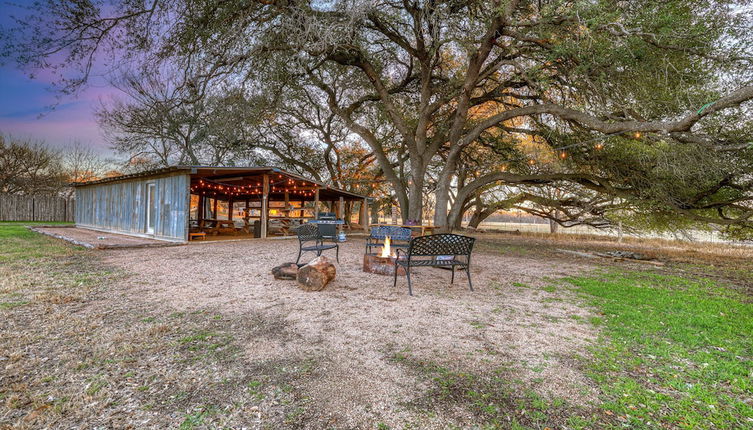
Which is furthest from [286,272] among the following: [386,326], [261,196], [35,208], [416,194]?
[35,208]

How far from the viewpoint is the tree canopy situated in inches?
236

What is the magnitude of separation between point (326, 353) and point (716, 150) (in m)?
8.32

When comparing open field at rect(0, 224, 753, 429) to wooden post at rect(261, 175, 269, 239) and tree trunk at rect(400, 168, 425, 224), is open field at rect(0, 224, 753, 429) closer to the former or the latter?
tree trunk at rect(400, 168, 425, 224)

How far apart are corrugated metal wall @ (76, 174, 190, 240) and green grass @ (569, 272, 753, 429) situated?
11338 millimetres

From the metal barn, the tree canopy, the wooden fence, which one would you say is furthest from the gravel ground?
the wooden fence

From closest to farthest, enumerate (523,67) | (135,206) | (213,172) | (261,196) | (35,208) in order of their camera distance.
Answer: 1. (523,67)
2. (213,172)
3. (135,206)
4. (261,196)
5. (35,208)

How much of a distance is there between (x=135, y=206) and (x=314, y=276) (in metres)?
11.7

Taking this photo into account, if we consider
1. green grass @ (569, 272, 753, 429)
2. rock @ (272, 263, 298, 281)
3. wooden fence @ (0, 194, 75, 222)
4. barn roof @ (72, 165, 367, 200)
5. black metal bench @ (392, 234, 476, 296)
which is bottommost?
green grass @ (569, 272, 753, 429)

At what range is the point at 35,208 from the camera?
68.1 feet

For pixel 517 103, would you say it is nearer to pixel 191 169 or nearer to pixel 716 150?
pixel 716 150

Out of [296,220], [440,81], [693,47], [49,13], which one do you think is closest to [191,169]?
[49,13]

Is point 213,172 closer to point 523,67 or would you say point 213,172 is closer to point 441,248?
point 441,248

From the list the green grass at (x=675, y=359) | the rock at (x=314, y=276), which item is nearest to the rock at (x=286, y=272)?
the rock at (x=314, y=276)

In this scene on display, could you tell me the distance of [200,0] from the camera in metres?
6.84
